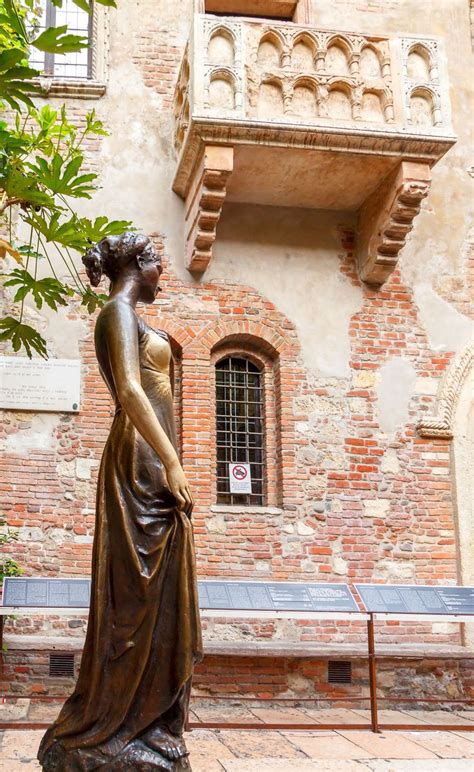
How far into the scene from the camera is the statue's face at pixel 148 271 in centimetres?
384

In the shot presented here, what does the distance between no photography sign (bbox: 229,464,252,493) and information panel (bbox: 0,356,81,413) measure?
70.7 inches

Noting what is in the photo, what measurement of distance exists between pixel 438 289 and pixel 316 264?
1464 mm

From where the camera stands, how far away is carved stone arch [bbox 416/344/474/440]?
30.9 ft

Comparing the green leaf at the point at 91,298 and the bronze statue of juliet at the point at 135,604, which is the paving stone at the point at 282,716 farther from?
the bronze statue of juliet at the point at 135,604

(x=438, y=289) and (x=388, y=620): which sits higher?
(x=438, y=289)

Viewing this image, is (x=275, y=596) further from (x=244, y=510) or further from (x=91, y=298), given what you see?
(x=91, y=298)

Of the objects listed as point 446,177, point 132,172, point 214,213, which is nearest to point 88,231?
point 214,213

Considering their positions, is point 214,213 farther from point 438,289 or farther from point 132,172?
point 438,289

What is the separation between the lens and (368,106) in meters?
8.81

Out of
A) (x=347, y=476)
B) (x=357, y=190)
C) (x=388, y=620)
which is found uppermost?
(x=357, y=190)

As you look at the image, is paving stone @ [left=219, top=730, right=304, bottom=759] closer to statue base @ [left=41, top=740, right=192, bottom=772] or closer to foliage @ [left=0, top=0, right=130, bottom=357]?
statue base @ [left=41, top=740, right=192, bottom=772]

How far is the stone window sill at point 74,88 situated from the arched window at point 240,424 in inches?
132

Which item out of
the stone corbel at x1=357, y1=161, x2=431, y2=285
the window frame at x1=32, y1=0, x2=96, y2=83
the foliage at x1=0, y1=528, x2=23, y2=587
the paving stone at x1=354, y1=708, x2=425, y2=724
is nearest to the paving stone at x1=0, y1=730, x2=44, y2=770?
the foliage at x1=0, y1=528, x2=23, y2=587

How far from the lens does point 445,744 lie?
6.48 meters
